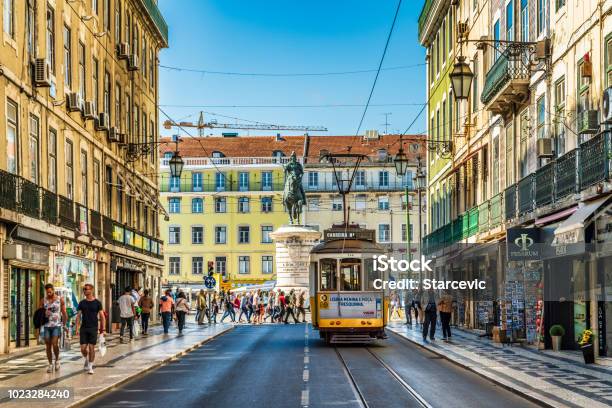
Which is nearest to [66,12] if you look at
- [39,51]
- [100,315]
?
[39,51]

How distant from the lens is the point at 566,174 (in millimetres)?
25656

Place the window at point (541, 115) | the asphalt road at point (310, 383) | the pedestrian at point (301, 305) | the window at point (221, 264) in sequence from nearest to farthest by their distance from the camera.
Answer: the asphalt road at point (310, 383)
the window at point (541, 115)
the pedestrian at point (301, 305)
the window at point (221, 264)

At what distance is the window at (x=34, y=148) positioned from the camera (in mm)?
30672

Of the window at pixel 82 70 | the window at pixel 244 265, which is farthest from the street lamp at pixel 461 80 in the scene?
the window at pixel 244 265

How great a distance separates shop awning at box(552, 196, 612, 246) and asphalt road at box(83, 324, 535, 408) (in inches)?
132

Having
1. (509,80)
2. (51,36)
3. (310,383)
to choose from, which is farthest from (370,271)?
(310,383)

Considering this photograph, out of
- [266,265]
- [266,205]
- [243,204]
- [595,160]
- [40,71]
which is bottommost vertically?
[266,265]

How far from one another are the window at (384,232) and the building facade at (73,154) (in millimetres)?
54060

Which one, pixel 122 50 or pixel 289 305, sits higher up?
pixel 122 50

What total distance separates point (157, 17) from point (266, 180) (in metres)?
53.2

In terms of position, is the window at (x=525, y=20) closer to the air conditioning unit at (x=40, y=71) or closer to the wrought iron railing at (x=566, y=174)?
the wrought iron railing at (x=566, y=174)

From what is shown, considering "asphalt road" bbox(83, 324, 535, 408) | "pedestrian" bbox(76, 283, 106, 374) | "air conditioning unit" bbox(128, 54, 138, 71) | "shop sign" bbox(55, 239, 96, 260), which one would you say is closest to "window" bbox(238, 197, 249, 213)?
"air conditioning unit" bbox(128, 54, 138, 71)

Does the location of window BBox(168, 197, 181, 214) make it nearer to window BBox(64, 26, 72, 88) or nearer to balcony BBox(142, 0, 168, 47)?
balcony BBox(142, 0, 168, 47)

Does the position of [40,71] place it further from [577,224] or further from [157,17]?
[157,17]
